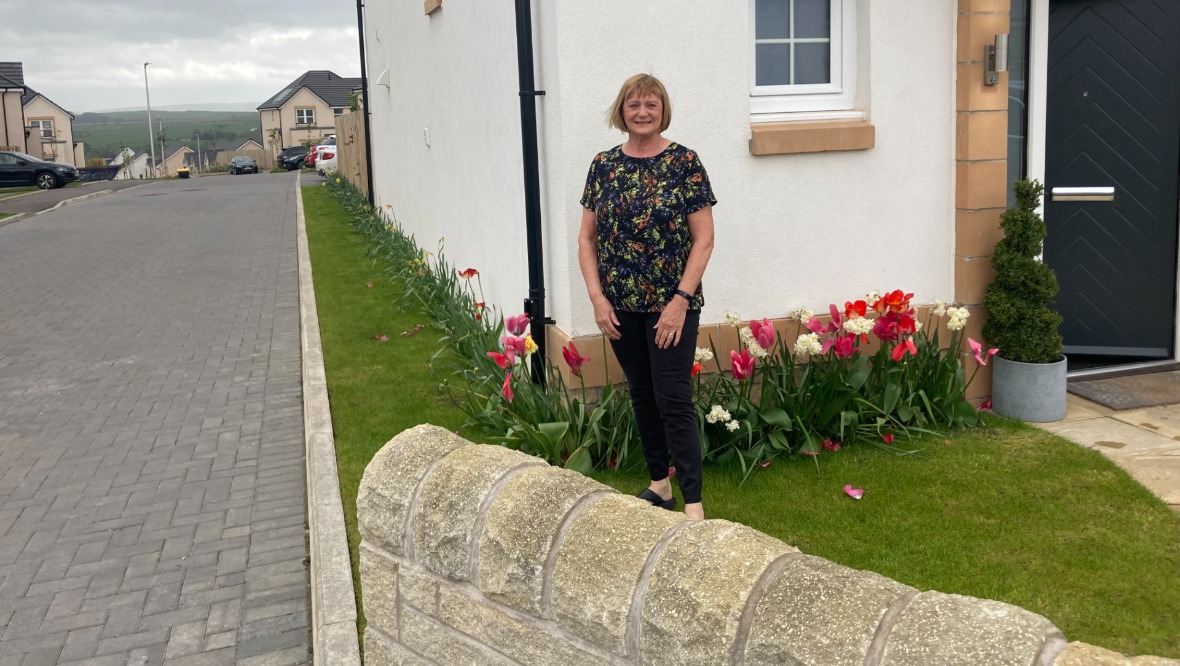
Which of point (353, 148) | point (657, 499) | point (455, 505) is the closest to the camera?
point (455, 505)

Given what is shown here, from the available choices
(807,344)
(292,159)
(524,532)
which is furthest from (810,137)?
(292,159)

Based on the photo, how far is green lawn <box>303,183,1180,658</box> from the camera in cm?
380

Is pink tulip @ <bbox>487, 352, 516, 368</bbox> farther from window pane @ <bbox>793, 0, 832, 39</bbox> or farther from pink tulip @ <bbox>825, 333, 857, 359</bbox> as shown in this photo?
window pane @ <bbox>793, 0, 832, 39</bbox>

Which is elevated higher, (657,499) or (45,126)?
(45,126)

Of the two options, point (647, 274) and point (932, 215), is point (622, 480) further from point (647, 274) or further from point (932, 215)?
point (932, 215)

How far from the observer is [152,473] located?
6.07m

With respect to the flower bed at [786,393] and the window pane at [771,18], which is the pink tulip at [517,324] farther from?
the window pane at [771,18]

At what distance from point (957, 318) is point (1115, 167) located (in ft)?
5.88

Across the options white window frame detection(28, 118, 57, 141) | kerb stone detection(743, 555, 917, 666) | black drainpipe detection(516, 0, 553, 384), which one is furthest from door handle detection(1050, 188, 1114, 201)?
white window frame detection(28, 118, 57, 141)

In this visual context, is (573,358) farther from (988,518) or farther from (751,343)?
(988,518)

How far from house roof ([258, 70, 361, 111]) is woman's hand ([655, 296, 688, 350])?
258 ft

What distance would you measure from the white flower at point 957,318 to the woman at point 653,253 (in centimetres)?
187

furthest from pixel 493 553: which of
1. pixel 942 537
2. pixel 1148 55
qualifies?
pixel 1148 55

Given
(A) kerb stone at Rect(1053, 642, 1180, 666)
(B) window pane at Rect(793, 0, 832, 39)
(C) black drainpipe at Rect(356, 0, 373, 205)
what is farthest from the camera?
(C) black drainpipe at Rect(356, 0, 373, 205)
